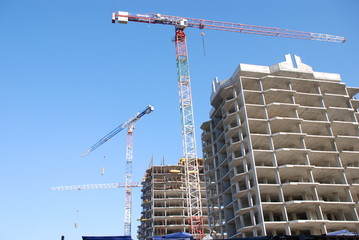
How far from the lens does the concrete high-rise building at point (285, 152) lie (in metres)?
57.5

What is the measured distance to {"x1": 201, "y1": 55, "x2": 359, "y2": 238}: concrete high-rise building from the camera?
2264 inches

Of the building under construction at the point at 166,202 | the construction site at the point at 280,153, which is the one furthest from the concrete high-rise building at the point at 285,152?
the building under construction at the point at 166,202

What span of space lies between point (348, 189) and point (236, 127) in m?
22.3

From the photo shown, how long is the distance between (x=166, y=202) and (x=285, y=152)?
199 feet

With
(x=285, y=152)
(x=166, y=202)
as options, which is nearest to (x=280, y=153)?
(x=285, y=152)

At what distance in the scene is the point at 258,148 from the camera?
65.1 meters

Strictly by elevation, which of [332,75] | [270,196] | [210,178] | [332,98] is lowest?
[270,196]

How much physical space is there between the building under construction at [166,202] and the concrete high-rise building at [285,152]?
33.5 m

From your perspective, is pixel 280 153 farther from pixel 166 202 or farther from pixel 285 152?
pixel 166 202

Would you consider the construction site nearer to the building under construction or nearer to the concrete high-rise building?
the concrete high-rise building

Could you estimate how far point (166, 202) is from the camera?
112 meters

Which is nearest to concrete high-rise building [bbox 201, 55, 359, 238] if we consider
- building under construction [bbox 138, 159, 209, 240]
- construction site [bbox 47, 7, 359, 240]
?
construction site [bbox 47, 7, 359, 240]

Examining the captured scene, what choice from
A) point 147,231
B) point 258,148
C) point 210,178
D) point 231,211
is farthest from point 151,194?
point 258,148

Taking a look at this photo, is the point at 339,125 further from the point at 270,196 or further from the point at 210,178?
the point at 210,178
